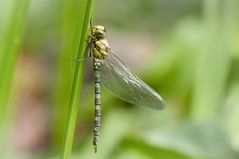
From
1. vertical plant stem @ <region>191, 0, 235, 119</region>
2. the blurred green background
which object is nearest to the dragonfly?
the blurred green background

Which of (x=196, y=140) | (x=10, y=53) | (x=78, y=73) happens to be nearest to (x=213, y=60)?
(x=196, y=140)

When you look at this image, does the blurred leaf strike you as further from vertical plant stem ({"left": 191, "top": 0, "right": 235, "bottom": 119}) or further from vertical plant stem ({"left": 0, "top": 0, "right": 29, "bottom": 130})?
vertical plant stem ({"left": 0, "top": 0, "right": 29, "bottom": 130})

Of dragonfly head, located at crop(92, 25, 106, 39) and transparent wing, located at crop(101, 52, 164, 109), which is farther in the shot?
transparent wing, located at crop(101, 52, 164, 109)

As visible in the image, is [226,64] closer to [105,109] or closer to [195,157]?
[195,157]

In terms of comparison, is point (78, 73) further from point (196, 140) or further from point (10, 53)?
point (196, 140)

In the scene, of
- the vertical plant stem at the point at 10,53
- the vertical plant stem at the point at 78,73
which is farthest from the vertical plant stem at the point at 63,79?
the vertical plant stem at the point at 78,73

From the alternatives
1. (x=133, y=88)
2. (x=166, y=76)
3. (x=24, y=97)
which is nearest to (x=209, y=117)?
(x=133, y=88)

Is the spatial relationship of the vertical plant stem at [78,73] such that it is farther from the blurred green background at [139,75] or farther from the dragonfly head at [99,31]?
the dragonfly head at [99,31]
